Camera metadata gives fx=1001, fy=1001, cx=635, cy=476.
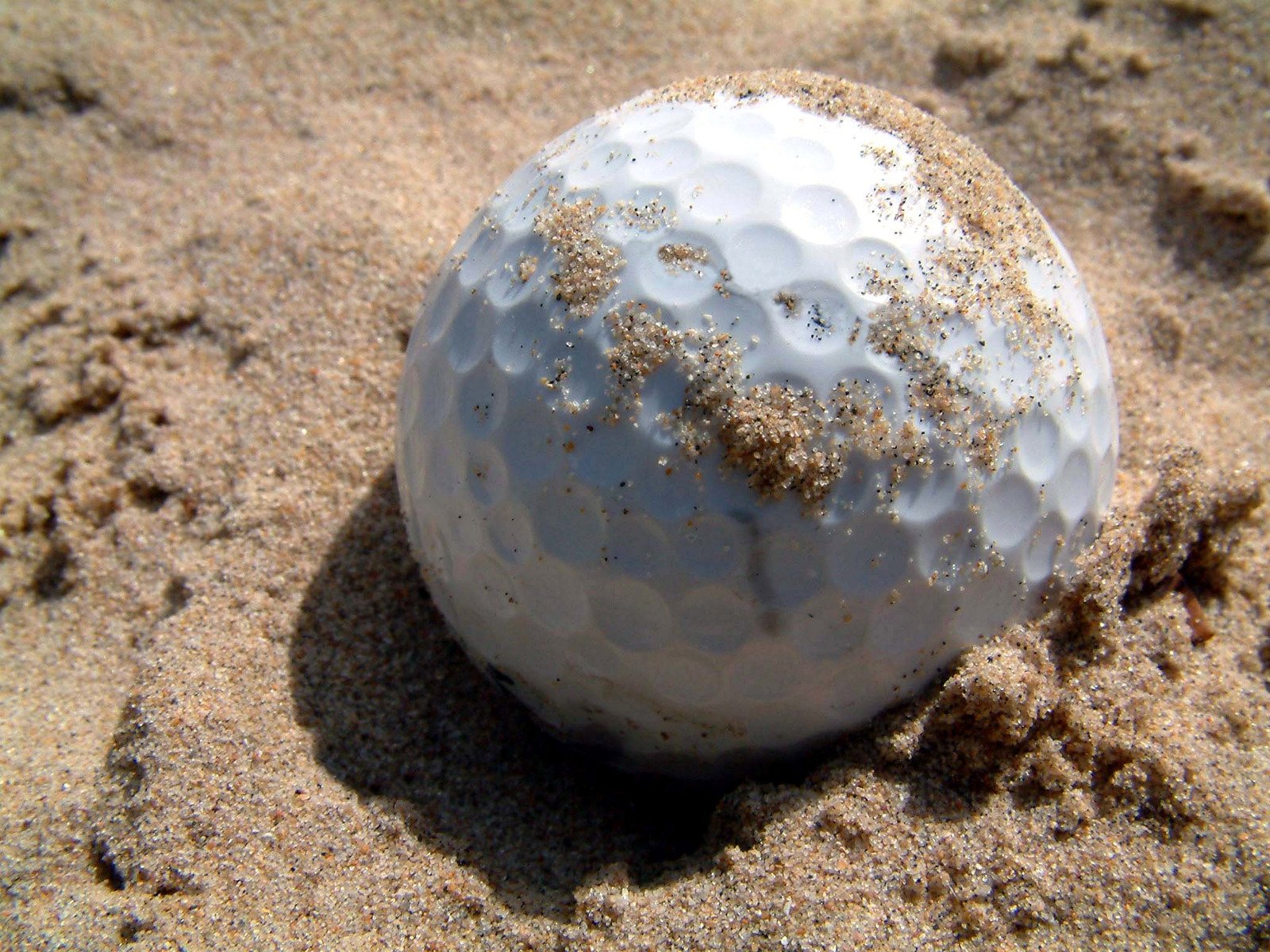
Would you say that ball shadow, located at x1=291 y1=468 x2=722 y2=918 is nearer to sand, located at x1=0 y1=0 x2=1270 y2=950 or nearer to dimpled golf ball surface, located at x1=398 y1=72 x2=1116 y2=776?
sand, located at x1=0 y1=0 x2=1270 y2=950

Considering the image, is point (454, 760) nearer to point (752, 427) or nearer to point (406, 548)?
point (406, 548)

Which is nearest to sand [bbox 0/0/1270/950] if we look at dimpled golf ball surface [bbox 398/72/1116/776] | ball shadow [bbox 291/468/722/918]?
ball shadow [bbox 291/468/722/918]

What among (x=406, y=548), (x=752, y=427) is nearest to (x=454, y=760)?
(x=406, y=548)

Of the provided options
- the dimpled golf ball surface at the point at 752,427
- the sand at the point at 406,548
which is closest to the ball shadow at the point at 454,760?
the sand at the point at 406,548

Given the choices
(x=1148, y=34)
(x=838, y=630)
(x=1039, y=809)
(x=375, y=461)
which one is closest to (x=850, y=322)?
(x=838, y=630)

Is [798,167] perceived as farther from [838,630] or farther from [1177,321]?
[1177,321]

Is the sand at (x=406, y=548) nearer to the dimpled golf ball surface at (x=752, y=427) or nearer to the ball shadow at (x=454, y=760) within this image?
the ball shadow at (x=454, y=760)
